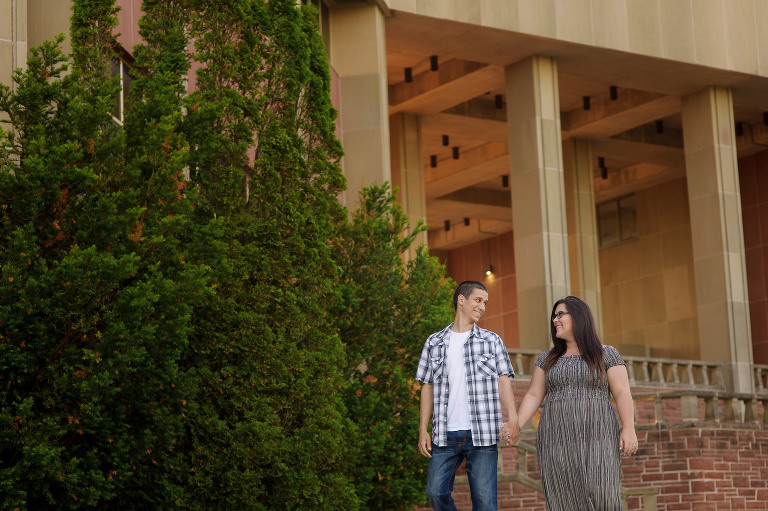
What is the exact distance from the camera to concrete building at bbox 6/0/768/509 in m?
A: 26.8

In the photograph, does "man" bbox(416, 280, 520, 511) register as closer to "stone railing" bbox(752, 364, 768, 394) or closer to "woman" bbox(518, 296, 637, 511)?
"woman" bbox(518, 296, 637, 511)

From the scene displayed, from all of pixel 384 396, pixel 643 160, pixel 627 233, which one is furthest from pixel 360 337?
pixel 627 233

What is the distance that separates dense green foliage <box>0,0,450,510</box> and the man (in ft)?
5.85

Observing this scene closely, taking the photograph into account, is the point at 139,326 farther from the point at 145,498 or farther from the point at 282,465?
the point at 282,465

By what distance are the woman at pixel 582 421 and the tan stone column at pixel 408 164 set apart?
955 inches

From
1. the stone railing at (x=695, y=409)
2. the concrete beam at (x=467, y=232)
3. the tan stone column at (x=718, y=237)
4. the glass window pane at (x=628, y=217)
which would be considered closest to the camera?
the stone railing at (x=695, y=409)

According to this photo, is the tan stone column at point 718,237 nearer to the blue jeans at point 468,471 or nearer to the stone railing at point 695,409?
the stone railing at point 695,409

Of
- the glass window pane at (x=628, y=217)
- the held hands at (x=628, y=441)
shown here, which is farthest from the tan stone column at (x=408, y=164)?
the held hands at (x=628, y=441)

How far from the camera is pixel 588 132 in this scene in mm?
35781

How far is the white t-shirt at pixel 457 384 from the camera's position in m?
8.16

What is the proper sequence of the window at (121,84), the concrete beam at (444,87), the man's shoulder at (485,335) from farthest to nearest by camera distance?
the concrete beam at (444,87) → the window at (121,84) → the man's shoulder at (485,335)

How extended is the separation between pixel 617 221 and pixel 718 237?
12.7 metres

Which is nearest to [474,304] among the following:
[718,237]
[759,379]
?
[718,237]

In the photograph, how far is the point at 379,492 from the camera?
12828 mm
